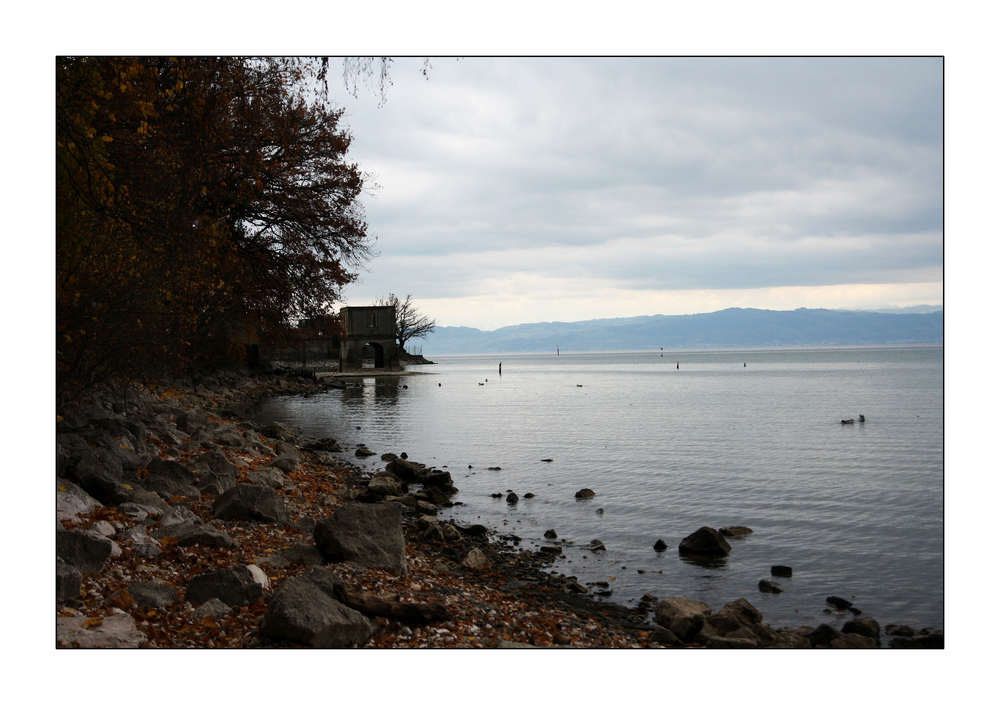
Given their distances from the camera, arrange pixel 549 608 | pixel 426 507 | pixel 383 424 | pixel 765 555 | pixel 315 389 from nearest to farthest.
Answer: pixel 549 608 → pixel 765 555 → pixel 426 507 → pixel 383 424 → pixel 315 389

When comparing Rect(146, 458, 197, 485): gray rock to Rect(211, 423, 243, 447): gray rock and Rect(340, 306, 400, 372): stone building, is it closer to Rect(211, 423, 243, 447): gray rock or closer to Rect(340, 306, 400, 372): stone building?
Rect(211, 423, 243, 447): gray rock

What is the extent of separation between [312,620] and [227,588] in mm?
1277

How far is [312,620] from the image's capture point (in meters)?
5.81

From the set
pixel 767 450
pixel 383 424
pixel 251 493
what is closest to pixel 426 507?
pixel 251 493

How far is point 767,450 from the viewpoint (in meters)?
25.6

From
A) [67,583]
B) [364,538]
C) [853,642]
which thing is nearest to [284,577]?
[364,538]

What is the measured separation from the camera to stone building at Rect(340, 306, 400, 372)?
9088cm

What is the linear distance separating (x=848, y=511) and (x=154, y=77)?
16.4 meters

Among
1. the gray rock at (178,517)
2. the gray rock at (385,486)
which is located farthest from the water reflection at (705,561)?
the gray rock at (178,517)

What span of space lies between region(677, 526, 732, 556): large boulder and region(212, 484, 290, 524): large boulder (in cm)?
712

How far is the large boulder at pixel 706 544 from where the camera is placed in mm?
11820

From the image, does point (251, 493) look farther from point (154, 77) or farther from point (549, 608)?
point (154, 77)

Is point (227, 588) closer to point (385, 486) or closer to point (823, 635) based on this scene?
point (823, 635)

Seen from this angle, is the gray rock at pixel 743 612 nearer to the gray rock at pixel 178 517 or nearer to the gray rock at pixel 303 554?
the gray rock at pixel 303 554
